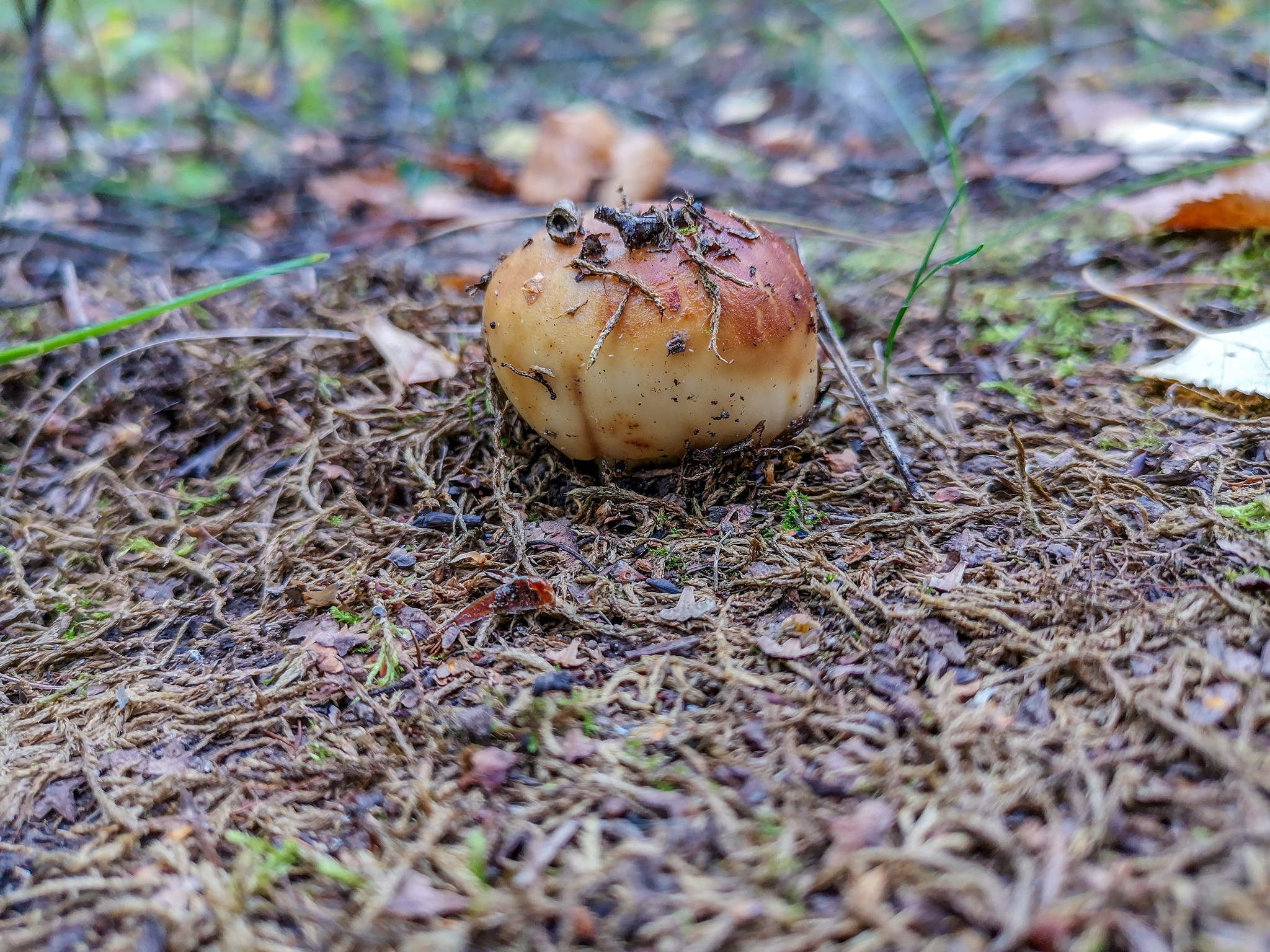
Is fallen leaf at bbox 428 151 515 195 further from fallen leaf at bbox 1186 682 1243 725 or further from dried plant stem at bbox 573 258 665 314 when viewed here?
fallen leaf at bbox 1186 682 1243 725

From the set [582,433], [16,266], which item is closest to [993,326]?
[582,433]

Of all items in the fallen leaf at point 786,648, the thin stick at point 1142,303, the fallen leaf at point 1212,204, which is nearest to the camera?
the fallen leaf at point 786,648

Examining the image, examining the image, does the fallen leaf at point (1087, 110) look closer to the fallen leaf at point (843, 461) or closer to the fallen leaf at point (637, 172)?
the fallen leaf at point (637, 172)

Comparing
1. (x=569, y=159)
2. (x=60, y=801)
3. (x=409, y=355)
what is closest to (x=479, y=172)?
(x=569, y=159)

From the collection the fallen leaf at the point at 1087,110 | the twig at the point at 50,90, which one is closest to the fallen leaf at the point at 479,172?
the twig at the point at 50,90

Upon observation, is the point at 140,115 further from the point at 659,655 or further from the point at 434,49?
the point at 659,655

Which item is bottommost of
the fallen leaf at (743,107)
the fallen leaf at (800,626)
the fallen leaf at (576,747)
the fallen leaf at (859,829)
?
the fallen leaf at (743,107)

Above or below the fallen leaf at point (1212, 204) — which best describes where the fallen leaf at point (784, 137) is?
below
